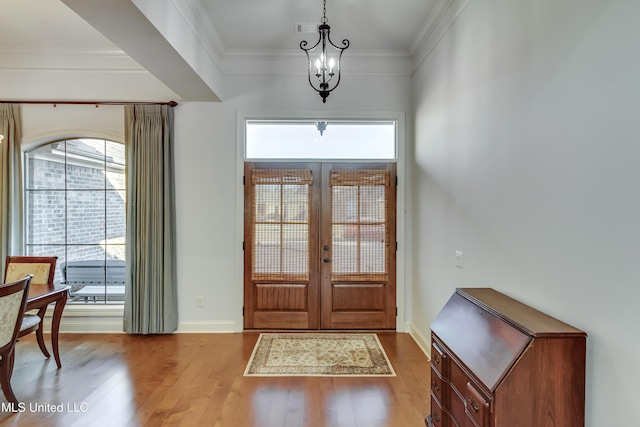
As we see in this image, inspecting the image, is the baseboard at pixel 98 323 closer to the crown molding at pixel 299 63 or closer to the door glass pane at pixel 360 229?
the door glass pane at pixel 360 229

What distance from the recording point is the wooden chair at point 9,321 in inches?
85.1

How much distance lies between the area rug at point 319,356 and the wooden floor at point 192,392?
10cm

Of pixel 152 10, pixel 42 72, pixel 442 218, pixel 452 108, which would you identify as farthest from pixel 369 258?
pixel 42 72

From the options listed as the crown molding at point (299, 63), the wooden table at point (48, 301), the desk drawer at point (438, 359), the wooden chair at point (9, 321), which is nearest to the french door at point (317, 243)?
the crown molding at point (299, 63)

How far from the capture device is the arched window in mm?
3828

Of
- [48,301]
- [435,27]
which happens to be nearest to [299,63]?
[435,27]

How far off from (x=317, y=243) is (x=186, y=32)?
2.49 meters

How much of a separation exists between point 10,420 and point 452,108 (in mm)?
4131

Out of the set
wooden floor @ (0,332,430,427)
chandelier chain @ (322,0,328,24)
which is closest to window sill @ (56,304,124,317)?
wooden floor @ (0,332,430,427)

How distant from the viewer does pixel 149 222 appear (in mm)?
3572

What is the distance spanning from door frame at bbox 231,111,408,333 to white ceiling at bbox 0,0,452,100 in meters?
0.65

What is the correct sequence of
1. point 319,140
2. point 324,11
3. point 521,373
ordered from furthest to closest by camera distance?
point 319,140 < point 324,11 < point 521,373

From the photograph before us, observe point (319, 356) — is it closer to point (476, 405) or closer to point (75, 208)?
point (476, 405)

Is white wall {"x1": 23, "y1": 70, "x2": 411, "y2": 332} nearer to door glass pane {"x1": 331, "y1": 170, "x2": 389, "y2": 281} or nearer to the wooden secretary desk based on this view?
door glass pane {"x1": 331, "y1": 170, "x2": 389, "y2": 281}
